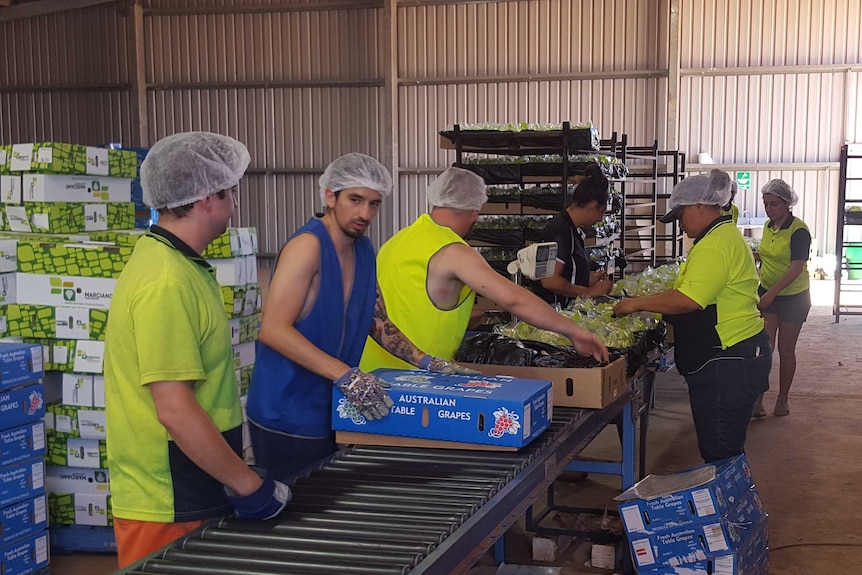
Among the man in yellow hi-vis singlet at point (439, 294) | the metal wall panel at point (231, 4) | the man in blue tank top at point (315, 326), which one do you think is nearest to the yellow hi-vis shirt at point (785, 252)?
the man in yellow hi-vis singlet at point (439, 294)

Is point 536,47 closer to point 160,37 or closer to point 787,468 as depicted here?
point 160,37

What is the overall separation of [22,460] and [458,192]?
213cm

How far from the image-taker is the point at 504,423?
2.24 metres

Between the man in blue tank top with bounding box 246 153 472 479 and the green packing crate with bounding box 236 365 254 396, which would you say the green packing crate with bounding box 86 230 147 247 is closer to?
the green packing crate with bounding box 236 365 254 396

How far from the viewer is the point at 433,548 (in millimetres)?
→ 1708

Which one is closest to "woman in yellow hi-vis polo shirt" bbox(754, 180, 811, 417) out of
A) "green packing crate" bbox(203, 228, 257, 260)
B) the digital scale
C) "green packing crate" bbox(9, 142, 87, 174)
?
the digital scale

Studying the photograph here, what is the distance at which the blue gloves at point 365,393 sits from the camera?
2.30 m

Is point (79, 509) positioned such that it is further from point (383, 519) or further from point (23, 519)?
point (383, 519)

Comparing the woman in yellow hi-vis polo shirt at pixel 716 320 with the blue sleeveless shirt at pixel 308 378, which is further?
the woman in yellow hi-vis polo shirt at pixel 716 320

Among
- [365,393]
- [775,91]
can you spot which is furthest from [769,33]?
[365,393]

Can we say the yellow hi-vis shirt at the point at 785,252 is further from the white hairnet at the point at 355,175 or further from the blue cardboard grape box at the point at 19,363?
the blue cardboard grape box at the point at 19,363

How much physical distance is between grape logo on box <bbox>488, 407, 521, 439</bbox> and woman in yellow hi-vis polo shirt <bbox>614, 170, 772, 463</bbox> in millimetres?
1418

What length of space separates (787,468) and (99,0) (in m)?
12.1

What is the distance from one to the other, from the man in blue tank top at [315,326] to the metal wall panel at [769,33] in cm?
1121
